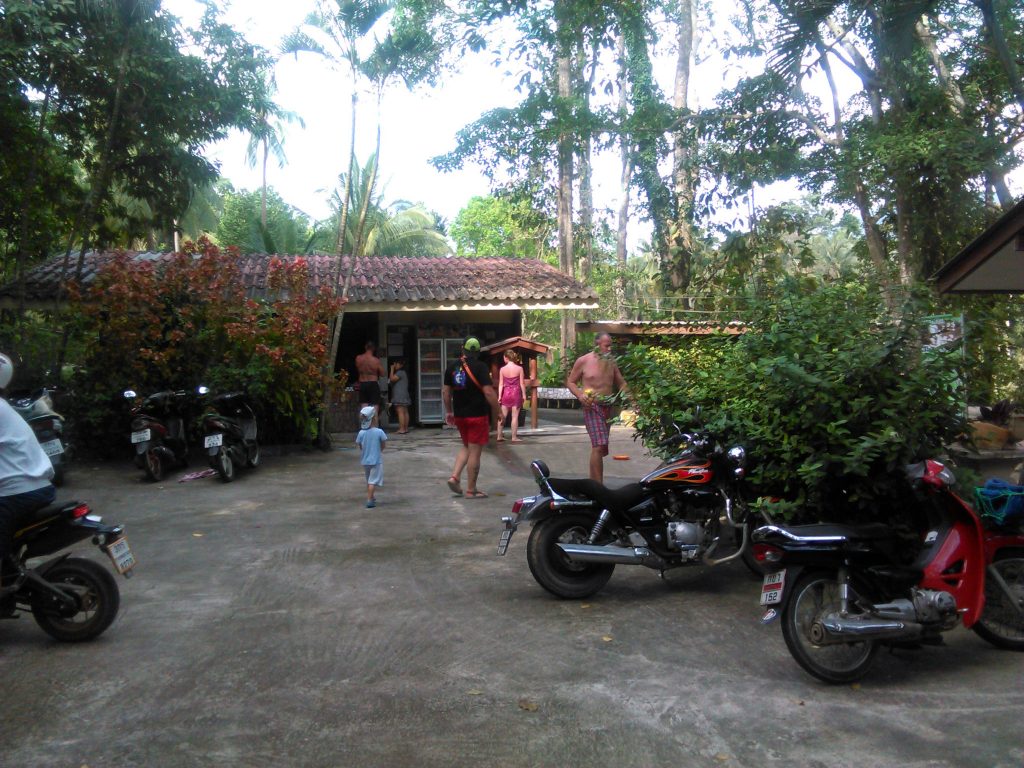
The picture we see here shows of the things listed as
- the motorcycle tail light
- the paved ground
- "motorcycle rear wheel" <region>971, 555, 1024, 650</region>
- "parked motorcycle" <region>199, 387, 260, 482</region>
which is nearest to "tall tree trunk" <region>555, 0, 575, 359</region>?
"parked motorcycle" <region>199, 387, 260, 482</region>

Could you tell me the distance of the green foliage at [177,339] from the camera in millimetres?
12414

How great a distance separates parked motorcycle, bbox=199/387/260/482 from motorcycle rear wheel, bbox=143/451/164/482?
1.99 ft

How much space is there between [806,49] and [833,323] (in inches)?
204

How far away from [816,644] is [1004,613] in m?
1.30

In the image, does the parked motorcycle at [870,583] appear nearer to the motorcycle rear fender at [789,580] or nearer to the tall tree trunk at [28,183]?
the motorcycle rear fender at [789,580]

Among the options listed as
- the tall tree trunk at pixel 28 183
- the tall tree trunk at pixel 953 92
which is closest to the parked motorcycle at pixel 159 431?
the tall tree trunk at pixel 28 183

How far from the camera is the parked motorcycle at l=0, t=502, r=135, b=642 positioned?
5207mm

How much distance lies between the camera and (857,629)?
4676 millimetres

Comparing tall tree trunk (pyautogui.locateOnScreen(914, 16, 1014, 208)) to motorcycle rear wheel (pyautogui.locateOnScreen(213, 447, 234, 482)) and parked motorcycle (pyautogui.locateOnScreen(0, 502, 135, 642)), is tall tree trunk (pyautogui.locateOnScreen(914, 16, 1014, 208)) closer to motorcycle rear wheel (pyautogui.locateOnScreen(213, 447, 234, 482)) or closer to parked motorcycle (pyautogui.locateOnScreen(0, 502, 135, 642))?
motorcycle rear wheel (pyautogui.locateOnScreen(213, 447, 234, 482))

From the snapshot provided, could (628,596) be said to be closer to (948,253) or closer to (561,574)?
(561,574)

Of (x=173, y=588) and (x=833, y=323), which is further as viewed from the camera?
(x=173, y=588)

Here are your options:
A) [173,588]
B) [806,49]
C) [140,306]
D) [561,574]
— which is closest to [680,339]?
[561,574]

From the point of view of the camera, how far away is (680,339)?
8250 mm

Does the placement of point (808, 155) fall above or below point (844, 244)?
below
